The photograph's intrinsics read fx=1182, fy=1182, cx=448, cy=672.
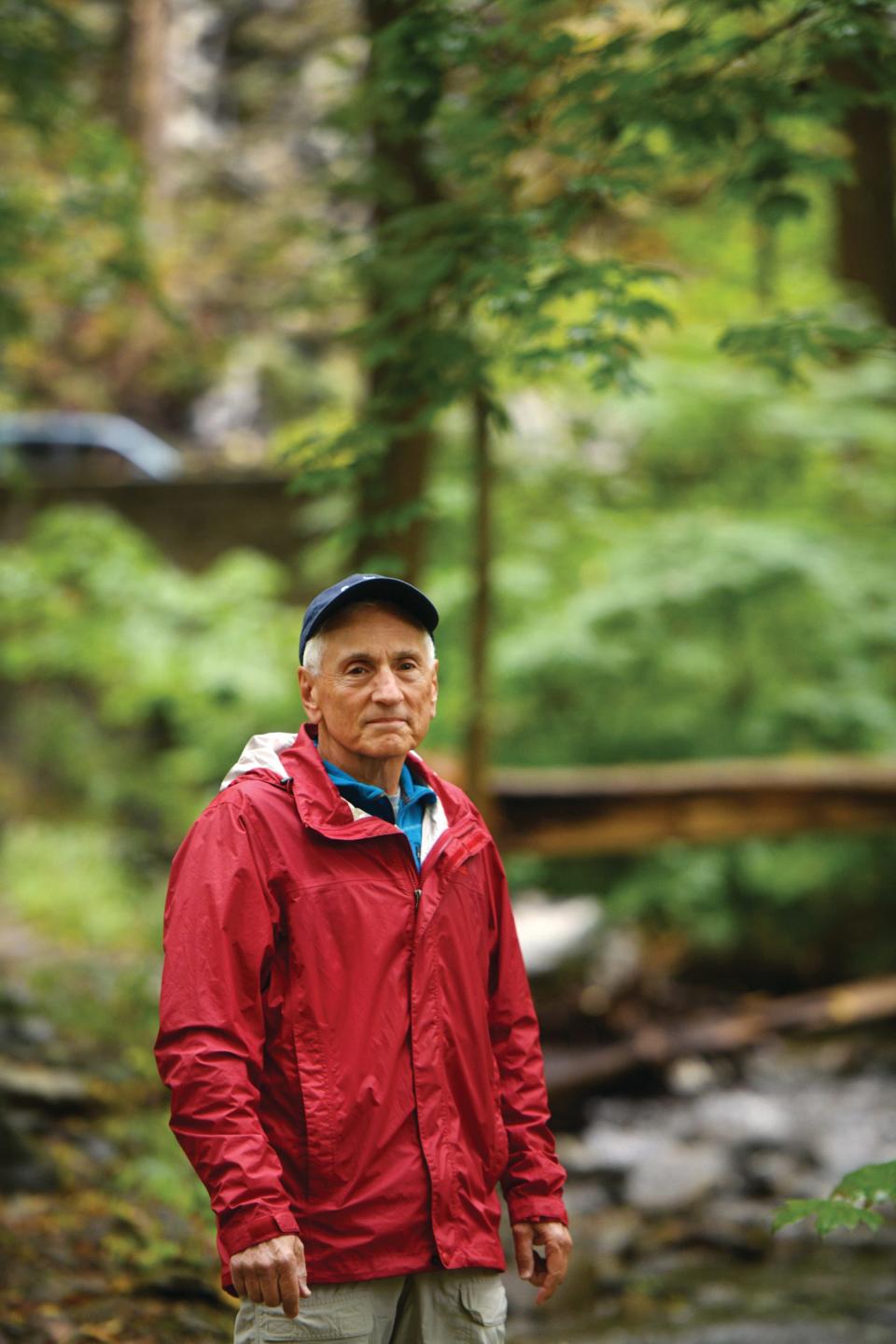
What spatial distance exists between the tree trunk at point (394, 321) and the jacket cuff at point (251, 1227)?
2.47 meters

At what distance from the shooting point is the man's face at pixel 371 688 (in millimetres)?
2268

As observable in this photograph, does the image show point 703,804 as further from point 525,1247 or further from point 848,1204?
point 525,1247

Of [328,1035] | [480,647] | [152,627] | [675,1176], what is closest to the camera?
[328,1035]

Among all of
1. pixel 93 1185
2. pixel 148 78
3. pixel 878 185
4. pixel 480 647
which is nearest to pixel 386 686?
pixel 93 1185

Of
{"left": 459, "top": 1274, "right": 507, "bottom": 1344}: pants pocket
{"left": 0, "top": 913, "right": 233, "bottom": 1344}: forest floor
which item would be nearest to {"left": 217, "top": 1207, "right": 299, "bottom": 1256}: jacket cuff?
{"left": 459, "top": 1274, "right": 507, "bottom": 1344}: pants pocket

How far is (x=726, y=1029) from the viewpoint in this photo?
9.49 m

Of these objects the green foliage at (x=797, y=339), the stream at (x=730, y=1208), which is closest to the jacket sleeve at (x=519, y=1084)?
the green foliage at (x=797, y=339)

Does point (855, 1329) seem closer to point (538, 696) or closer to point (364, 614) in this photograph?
point (364, 614)

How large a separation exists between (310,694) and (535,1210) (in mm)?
1113

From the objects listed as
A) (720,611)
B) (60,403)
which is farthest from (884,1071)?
(60,403)

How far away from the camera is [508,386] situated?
256 inches

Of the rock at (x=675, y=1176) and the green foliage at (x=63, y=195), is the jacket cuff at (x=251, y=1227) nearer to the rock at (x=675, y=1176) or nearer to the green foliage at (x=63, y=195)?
the green foliage at (x=63, y=195)

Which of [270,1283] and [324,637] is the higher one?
[324,637]

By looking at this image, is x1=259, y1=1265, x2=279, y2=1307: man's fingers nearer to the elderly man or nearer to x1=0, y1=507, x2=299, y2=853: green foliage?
the elderly man
